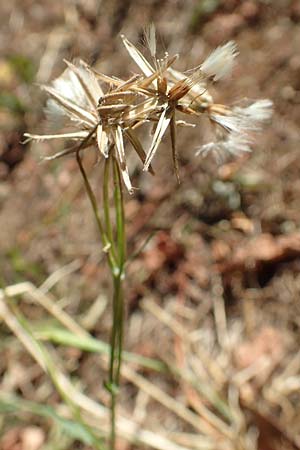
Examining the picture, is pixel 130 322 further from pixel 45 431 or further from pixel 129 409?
pixel 45 431

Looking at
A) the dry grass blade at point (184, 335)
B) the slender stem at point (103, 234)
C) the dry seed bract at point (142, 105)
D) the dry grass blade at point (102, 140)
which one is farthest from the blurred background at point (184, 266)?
the dry grass blade at point (102, 140)

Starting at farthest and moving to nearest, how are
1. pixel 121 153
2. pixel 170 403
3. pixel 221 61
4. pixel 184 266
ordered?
pixel 184 266 < pixel 170 403 < pixel 221 61 < pixel 121 153

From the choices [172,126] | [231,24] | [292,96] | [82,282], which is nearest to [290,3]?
[231,24]

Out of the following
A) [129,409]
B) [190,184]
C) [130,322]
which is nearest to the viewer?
[129,409]

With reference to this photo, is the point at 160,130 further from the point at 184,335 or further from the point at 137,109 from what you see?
the point at 184,335

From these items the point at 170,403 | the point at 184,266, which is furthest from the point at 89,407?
the point at 184,266

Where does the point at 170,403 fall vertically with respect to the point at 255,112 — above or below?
below

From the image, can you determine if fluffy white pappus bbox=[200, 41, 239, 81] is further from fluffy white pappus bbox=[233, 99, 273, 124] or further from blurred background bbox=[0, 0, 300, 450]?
blurred background bbox=[0, 0, 300, 450]
